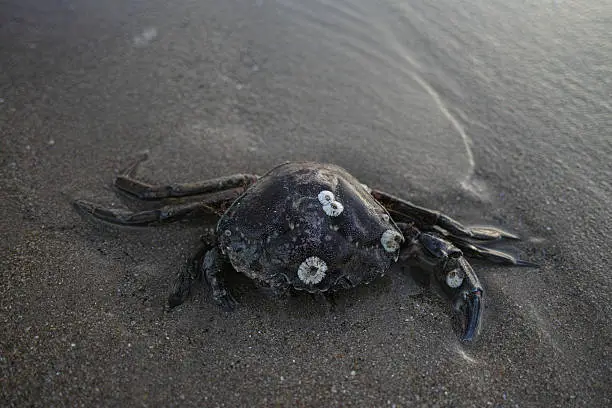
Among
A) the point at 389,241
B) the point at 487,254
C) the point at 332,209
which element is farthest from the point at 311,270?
the point at 487,254

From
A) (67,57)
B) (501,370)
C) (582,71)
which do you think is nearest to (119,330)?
(501,370)

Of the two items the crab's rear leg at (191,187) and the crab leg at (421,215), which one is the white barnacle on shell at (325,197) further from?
the crab's rear leg at (191,187)

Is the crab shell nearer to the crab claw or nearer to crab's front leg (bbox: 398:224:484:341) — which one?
crab's front leg (bbox: 398:224:484:341)

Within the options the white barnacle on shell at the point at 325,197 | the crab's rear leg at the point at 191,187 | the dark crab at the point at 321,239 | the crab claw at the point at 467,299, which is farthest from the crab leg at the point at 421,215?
the crab's rear leg at the point at 191,187

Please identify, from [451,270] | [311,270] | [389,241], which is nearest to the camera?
[311,270]

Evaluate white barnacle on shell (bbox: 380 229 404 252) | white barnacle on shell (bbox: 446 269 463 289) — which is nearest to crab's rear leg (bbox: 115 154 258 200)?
white barnacle on shell (bbox: 380 229 404 252)

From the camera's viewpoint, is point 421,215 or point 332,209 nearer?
point 332,209

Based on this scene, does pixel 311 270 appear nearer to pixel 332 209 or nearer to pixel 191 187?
pixel 332 209
